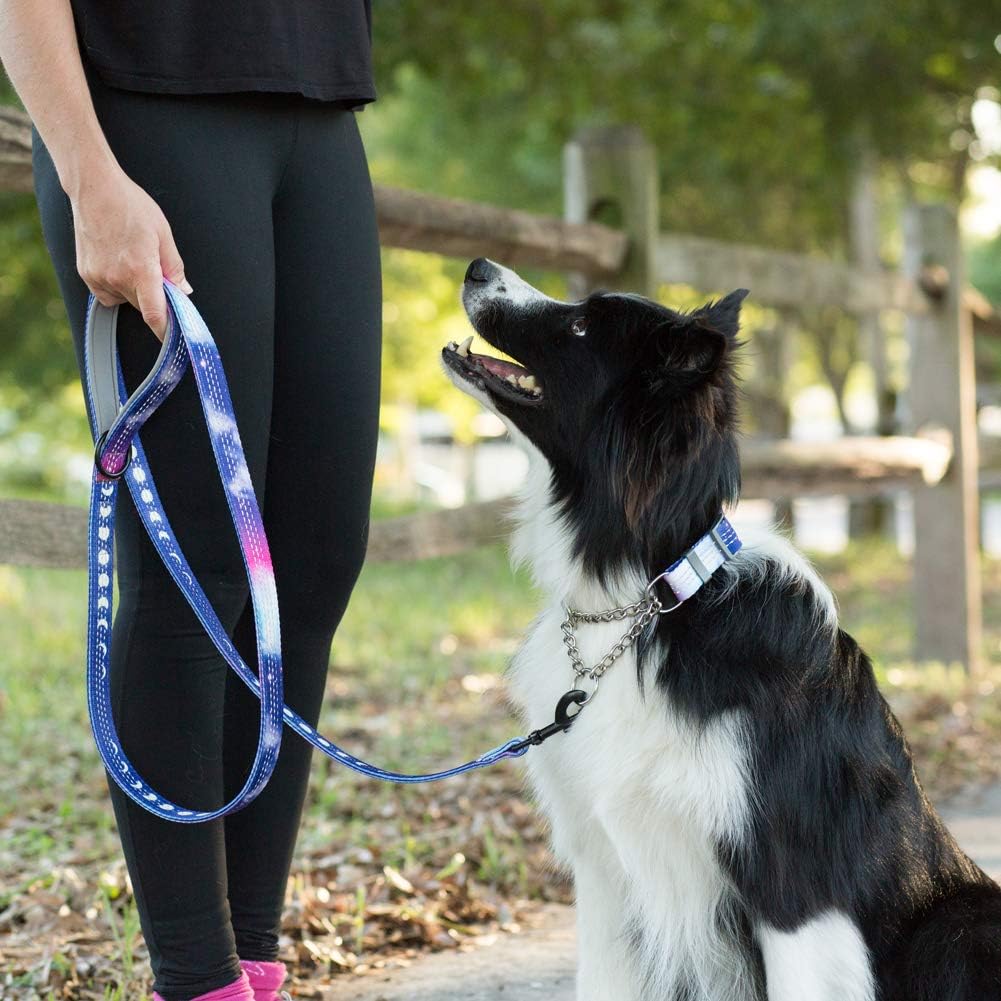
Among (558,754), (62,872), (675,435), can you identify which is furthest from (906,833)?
(62,872)

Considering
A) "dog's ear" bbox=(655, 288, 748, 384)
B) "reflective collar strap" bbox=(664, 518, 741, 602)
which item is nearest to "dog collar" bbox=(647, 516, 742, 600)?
"reflective collar strap" bbox=(664, 518, 741, 602)

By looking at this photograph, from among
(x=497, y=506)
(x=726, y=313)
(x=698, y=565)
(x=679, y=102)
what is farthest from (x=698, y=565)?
(x=679, y=102)

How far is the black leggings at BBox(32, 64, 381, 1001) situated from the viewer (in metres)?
1.81

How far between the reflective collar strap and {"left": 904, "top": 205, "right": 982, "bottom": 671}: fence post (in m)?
4.18

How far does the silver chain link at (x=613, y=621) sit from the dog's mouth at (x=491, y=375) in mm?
456

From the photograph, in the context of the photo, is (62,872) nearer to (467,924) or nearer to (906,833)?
(467,924)

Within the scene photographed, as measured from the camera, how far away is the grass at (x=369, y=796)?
2.73 metres

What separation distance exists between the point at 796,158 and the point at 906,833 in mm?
8043

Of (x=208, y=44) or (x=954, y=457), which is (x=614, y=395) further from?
(x=954, y=457)

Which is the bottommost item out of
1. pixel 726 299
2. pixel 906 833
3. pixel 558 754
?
pixel 906 833

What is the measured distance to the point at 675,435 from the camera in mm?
2219

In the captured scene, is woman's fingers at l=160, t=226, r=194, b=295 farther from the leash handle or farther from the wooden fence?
the wooden fence

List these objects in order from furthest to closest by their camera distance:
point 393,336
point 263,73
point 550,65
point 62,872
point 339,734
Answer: point 393,336, point 550,65, point 339,734, point 62,872, point 263,73

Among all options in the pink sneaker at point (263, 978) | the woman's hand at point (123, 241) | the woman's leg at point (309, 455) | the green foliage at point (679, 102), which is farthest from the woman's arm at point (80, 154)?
the green foliage at point (679, 102)
